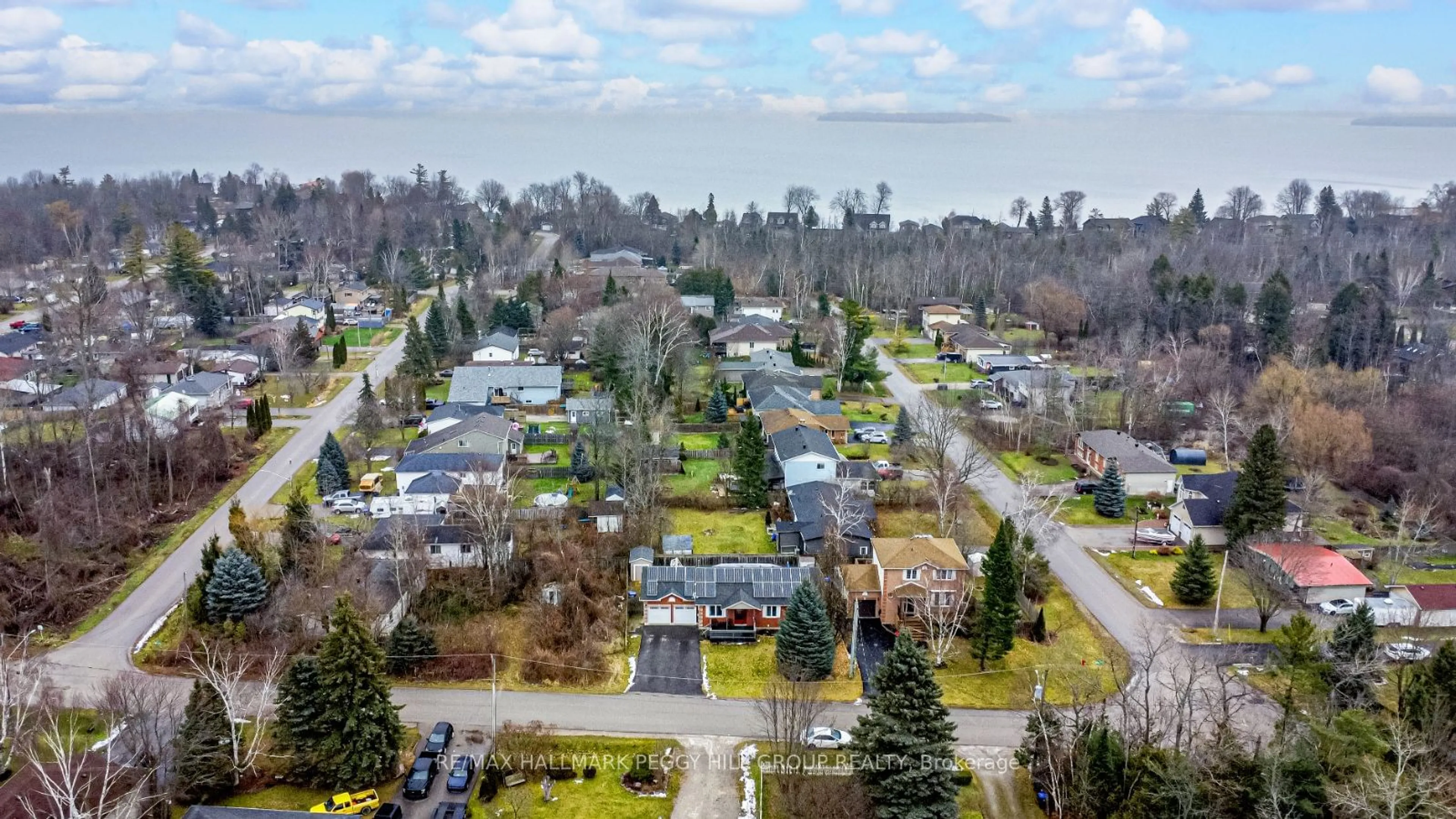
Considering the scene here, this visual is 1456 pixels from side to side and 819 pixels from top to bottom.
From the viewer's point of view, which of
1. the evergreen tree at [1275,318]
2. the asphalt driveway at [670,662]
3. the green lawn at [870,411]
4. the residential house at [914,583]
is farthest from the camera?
the evergreen tree at [1275,318]

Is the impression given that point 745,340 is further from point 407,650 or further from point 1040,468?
point 407,650

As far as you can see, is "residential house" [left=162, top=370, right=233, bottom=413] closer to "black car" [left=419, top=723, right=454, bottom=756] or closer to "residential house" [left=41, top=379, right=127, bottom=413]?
"residential house" [left=41, top=379, right=127, bottom=413]

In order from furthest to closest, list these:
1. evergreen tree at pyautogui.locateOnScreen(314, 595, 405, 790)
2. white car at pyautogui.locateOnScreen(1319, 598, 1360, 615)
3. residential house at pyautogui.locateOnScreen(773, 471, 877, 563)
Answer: residential house at pyautogui.locateOnScreen(773, 471, 877, 563) < white car at pyautogui.locateOnScreen(1319, 598, 1360, 615) < evergreen tree at pyautogui.locateOnScreen(314, 595, 405, 790)

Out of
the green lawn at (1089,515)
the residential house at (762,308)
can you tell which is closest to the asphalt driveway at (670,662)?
the green lawn at (1089,515)

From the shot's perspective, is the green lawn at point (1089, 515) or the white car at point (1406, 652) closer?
the white car at point (1406, 652)

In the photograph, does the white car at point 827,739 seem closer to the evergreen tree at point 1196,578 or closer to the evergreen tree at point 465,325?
the evergreen tree at point 1196,578

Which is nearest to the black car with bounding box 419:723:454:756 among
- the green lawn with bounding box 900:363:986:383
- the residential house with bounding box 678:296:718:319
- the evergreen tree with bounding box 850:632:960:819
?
the evergreen tree with bounding box 850:632:960:819

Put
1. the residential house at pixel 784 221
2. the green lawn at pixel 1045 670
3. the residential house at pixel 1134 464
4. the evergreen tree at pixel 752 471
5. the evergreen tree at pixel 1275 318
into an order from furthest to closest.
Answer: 1. the residential house at pixel 784 221
2. the evergreen tree at pixel 1275 318
3. the residential house at pixel 1134 464
4. the evergreen tree at pixel 752 471
5. the green lawn at pixel 1045 670
